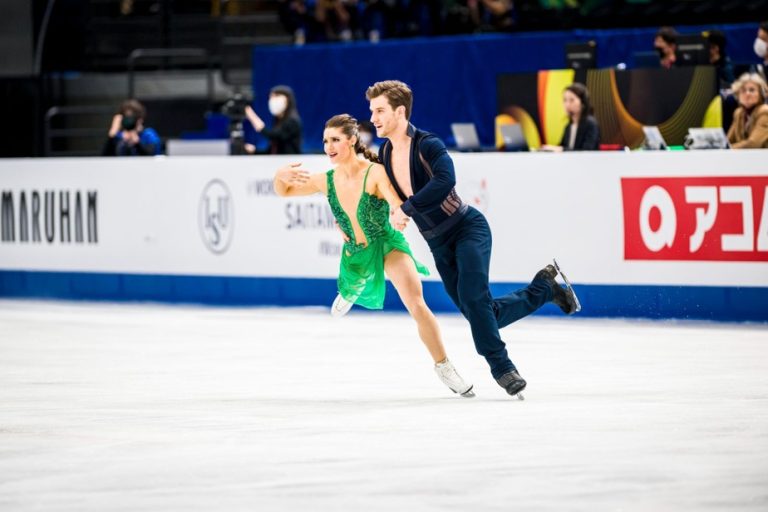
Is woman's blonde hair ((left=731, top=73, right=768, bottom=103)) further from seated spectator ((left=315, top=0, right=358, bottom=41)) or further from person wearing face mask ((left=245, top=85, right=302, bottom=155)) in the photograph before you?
seated spectator ((left=315, top=0, right=358, bottom=41))

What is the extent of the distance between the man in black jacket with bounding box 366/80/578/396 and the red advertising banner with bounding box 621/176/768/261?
423cm

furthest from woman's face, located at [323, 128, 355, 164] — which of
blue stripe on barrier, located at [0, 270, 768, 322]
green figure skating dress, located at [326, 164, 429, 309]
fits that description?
blue stripe on barrier, located at [0, 270, 768, 322]

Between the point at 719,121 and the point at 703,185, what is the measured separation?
5.36 feet

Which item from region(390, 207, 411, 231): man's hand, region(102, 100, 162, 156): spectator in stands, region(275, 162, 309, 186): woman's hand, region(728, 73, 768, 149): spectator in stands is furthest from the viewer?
region(102, 100, 162, 156): spectator in stands

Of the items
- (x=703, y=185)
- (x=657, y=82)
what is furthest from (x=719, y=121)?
(x=703, y=185)

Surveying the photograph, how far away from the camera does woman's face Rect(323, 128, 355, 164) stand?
8758mm

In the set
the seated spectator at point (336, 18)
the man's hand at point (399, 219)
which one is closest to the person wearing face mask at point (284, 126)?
the seated spectator at point (336, 18)

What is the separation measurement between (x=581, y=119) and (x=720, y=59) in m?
1.70

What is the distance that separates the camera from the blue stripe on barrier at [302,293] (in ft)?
41.9

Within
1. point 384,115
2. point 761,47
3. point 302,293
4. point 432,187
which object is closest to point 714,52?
point 761,47

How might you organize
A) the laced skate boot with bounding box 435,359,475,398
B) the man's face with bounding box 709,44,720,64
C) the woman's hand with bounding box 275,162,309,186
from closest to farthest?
the laced skate boot with bounding box 435,359,475,398, the woman's hand with bounding box 275,162,309,186, the man's face with bounding box 709,44,720,64

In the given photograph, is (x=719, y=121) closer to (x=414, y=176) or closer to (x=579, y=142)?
(x=579, y=142)

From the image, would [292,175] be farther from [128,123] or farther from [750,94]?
[128,123]

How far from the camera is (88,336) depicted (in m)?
12.6
